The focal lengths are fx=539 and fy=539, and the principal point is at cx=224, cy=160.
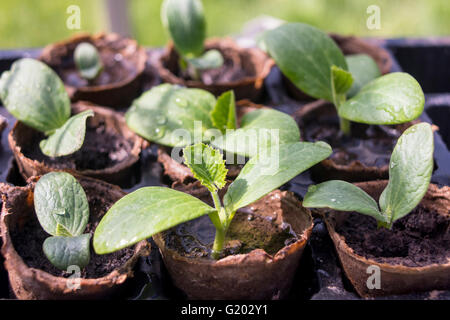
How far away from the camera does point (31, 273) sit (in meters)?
0.82

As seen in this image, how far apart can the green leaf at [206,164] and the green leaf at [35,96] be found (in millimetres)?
380

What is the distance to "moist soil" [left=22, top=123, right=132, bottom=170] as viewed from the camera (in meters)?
1.16

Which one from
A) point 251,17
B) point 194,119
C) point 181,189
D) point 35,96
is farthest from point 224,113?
point 251,17

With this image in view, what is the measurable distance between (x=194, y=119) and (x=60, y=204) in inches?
13.2

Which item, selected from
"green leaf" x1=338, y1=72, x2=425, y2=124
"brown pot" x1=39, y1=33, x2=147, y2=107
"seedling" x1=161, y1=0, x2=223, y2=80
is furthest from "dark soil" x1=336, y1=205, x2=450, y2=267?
"brown pot" x1=39, y1=33, x2=147, y2=107

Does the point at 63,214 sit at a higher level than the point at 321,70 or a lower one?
lower

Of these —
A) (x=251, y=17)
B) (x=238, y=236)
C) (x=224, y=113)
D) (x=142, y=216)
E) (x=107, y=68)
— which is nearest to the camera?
(x=142, y=216)

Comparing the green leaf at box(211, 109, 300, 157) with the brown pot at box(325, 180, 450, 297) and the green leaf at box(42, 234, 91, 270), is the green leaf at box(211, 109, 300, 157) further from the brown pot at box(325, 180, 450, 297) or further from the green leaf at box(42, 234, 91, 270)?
the green leaf at box(42, 234, 91, 270)

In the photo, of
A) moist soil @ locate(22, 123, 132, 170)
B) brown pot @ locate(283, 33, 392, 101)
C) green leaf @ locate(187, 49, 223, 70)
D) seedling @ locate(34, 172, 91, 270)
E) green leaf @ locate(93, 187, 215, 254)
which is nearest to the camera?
green leaf @ locate(93, 187, 215, 254)

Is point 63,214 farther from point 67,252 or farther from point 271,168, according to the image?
point 271,168

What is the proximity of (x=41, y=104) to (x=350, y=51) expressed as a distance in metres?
0.87

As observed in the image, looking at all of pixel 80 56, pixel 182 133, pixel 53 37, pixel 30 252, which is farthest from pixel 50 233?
pixel 53 37

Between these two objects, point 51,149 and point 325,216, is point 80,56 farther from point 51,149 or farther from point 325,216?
point 325,216

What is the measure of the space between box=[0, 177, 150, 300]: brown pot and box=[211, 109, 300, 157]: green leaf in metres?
0.23
